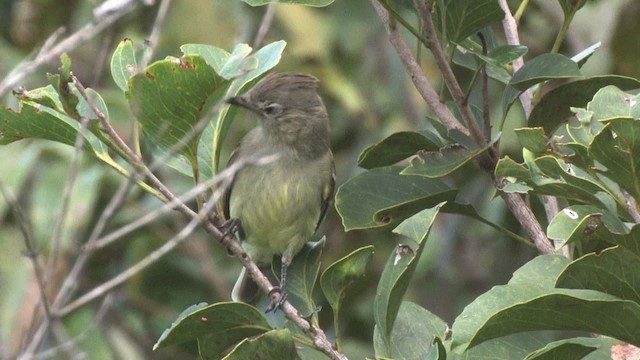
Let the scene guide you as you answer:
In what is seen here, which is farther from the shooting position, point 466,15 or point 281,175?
point 281,175

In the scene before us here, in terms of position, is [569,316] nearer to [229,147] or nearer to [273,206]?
[273,206]

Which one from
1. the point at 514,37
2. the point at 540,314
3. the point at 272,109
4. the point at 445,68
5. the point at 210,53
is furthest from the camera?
the point at 272,109

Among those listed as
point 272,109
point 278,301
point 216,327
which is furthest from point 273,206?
point 216,327

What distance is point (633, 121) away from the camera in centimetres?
203

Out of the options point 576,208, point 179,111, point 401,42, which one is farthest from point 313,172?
point 576,208

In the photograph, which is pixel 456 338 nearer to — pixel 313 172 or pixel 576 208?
pixel 576 208

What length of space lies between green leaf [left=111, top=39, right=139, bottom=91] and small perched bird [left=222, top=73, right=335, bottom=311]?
1545 mm

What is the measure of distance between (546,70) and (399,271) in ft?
1.83

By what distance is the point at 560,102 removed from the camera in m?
2.68

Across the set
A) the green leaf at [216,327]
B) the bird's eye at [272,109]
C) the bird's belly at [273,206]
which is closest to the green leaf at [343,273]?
the green leaf at [216,327]

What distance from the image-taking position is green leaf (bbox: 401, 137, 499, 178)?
2.51m

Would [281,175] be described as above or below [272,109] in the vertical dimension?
below

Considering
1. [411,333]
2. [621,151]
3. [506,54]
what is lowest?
[411,333]

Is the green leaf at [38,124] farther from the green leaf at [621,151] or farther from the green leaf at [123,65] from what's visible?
the green leaf at [621,151]
